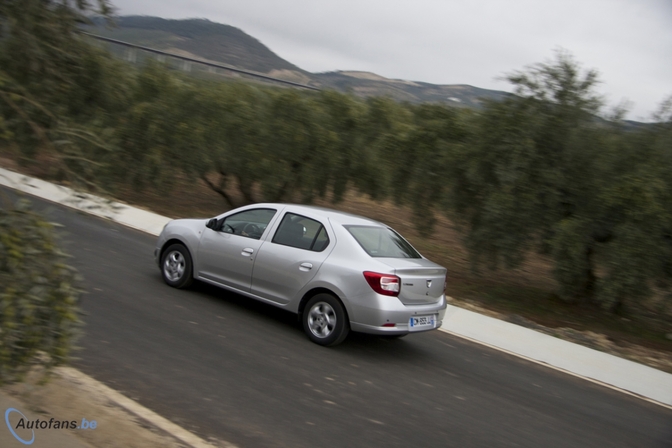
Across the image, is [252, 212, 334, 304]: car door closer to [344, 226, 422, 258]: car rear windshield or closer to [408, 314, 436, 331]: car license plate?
[344, 226, 422, 258]: car rear windshield

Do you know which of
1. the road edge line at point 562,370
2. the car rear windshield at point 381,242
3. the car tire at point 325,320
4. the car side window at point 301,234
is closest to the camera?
the car tire at point 325,320

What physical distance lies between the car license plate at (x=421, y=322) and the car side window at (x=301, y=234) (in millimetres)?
1450

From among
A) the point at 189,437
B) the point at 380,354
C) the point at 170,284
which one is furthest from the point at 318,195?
the point at 189,437

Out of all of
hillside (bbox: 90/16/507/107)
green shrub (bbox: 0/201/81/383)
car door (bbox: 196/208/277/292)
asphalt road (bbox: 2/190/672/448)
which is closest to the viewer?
green shrub (bbox: 0/201/81/383)

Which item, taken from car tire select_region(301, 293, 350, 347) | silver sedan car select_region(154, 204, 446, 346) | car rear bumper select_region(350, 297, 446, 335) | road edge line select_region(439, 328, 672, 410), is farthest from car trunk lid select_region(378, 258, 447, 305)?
road edge line select_region(439, 328, 672, 410)

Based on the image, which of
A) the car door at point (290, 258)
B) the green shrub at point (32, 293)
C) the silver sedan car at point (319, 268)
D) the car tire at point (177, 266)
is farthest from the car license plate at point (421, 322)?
the green shrub at point (32, 293)

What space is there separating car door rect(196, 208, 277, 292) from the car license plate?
230 centimetres

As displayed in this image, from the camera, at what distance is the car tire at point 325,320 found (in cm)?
763

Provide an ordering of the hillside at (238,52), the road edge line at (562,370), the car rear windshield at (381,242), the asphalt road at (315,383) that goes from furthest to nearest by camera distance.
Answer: the hillside at (238,52), the road edge line at (562,370), the car rear windshield at (381,242), the asphalt road at (315,383)

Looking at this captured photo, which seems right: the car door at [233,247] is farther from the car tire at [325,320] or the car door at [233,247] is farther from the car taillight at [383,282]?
the car taillight at [383,282]

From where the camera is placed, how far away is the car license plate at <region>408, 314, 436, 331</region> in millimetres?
7699

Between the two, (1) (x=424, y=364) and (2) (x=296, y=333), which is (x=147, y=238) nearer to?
(2) (x=296, y=333)

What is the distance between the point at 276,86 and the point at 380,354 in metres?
13.5

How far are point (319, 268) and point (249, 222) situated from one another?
1.59 meters
